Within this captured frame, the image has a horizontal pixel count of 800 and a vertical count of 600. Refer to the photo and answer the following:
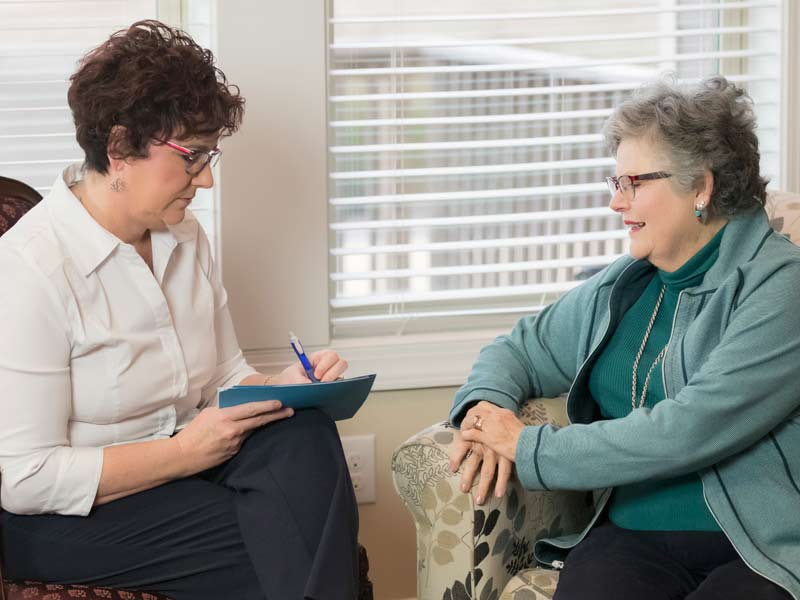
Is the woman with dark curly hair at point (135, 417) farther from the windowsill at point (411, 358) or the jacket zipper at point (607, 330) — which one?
the windowsill at point (411, 358)

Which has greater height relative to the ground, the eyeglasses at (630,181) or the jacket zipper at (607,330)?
the eyeglasses at (630,181)

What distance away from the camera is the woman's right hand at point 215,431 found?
169 cm

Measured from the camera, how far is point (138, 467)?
166cm

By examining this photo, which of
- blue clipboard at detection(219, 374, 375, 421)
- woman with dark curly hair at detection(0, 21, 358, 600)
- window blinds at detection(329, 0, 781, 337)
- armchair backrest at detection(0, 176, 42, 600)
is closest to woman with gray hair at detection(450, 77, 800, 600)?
blue clipboard at detection(219, 374, 375, 421)

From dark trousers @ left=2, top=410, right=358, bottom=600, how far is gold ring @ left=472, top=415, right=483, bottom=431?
252 mm

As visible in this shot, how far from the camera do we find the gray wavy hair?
1.78 meters

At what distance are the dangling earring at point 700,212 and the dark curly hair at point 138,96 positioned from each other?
0.82 m

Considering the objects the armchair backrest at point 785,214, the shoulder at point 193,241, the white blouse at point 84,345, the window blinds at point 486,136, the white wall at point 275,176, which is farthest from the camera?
the window blinds at point 486,136

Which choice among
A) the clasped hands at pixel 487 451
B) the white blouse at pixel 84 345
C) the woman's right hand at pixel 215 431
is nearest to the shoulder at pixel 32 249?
the white blouse at pixel 84 345

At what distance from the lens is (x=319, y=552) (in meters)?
1.64

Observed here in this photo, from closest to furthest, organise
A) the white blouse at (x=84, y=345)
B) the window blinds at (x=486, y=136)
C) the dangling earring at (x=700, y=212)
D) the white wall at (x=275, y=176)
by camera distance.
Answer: the white blouse at (x=84, y=345) < the dangling earring at (x=700, y=212) < the white wall at (x=275, y=176) < the window blinds at (x=486, y=136)

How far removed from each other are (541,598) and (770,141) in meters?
1.46

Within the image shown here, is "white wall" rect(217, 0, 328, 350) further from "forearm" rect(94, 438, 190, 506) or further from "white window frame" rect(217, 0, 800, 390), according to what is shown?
"forearm" rect(94, 438, 190, 506)

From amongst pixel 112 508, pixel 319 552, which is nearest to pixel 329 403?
pixel 319 552
